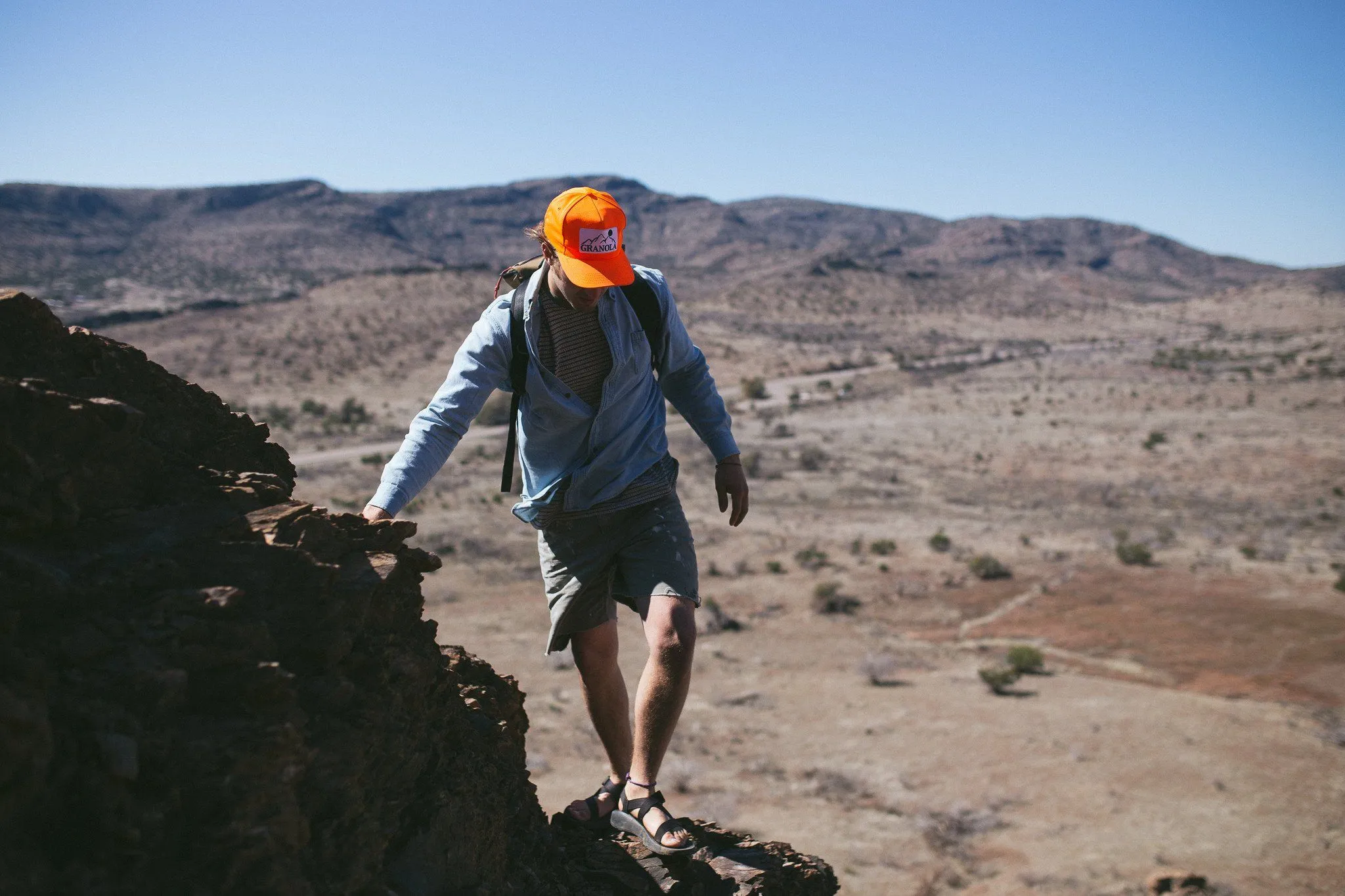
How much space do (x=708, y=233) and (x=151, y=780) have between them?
415 feet

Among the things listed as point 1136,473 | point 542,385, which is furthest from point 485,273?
point 542,385

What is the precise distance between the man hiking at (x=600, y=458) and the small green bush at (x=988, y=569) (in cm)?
1329

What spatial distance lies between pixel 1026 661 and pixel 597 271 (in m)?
10.1

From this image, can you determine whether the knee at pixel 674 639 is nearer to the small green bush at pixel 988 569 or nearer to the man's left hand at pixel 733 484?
the man's left hand at pixel 733 484

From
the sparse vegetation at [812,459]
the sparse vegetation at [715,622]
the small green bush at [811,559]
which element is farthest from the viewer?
the sparse vegetation at [812,459]

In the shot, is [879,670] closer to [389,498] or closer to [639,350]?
[639,350]

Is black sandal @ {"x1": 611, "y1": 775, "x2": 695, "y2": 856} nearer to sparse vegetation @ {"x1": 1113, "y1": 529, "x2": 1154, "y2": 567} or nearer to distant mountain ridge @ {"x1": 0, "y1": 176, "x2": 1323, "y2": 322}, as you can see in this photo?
sparse vegetation @ {"x1": 1113, "y1": 529, "x2": 1154, "y2": 567}

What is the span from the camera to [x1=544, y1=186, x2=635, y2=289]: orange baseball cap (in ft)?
9.31

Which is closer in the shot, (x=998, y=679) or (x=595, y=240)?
(x=595, y=240)

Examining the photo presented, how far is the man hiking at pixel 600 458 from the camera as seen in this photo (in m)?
2.90

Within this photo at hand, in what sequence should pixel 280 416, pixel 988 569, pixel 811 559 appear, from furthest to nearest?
pixel 280 416, pixel 811 559, pixel 988 569

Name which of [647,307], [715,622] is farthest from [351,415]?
[647,307]

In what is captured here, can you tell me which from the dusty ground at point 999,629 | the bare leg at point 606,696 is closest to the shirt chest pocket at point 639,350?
the bare leg at point 606,696

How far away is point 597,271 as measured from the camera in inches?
112
